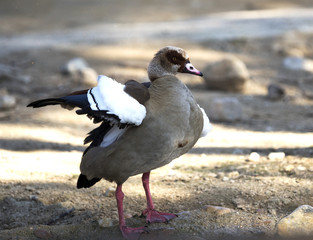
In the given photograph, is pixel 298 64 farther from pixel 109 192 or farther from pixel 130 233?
pixel 130 233

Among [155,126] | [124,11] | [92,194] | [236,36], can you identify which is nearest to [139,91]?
[155,126]

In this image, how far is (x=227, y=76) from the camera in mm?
8922

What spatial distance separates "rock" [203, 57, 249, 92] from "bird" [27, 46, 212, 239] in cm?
504

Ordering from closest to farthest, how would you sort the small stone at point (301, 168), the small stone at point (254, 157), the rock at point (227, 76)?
the small stone at point (301, 168) → the small stone at point (254, 157) → the rock at point (227, 76)

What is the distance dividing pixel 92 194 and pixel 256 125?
3355 mm

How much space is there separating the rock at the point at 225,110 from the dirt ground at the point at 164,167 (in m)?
0.10

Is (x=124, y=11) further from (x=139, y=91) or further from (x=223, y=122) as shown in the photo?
(x=139, y=91)

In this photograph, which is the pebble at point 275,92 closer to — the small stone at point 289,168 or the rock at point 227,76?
the rock at point 227,76

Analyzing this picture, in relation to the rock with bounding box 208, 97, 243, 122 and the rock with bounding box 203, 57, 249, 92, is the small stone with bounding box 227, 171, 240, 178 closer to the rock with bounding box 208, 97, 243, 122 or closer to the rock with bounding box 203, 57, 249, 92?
the rock with bounding box 208, 97, 243, 122

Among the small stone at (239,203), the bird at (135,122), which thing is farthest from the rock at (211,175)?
the bird at (135,122)

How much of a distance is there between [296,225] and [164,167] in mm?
2062

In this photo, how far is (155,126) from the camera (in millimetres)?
3604

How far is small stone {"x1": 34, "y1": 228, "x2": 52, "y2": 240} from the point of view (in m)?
3.88

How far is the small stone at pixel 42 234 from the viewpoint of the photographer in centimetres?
388
